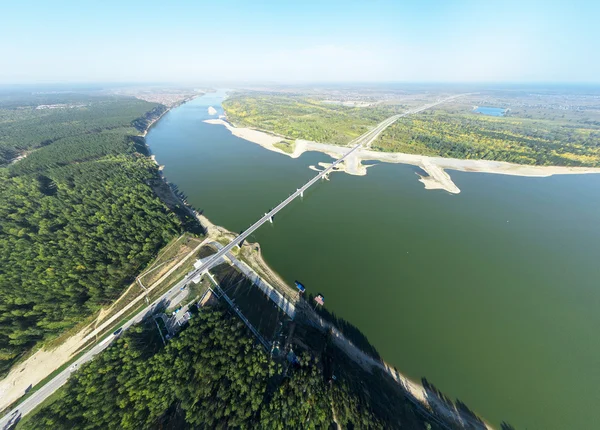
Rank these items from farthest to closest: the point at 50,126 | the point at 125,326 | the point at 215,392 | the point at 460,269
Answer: the point at 50,126, the point at 460,269, the point at 125,326, the point at 215,392

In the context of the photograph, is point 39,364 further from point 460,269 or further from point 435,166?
point 435,166

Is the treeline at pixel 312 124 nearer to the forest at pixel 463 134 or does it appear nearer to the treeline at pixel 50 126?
the forest at pixel 463 134

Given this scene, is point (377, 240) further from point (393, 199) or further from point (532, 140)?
point (532, 140)

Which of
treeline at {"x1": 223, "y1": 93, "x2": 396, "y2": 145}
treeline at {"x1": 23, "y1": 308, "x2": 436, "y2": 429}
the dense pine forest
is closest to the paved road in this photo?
treeline at {"x1": 23, "y1": 308, "x2": 436, "y2": 429}

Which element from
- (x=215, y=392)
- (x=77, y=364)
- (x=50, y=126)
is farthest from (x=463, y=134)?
(x=50, y=126)

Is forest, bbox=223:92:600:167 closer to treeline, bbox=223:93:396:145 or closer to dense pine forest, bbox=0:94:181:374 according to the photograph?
treeline, bbox=223:93:396:145

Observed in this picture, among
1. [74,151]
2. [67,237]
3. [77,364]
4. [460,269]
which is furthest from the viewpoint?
[74,151]

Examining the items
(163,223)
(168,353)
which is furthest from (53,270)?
(168,353)
